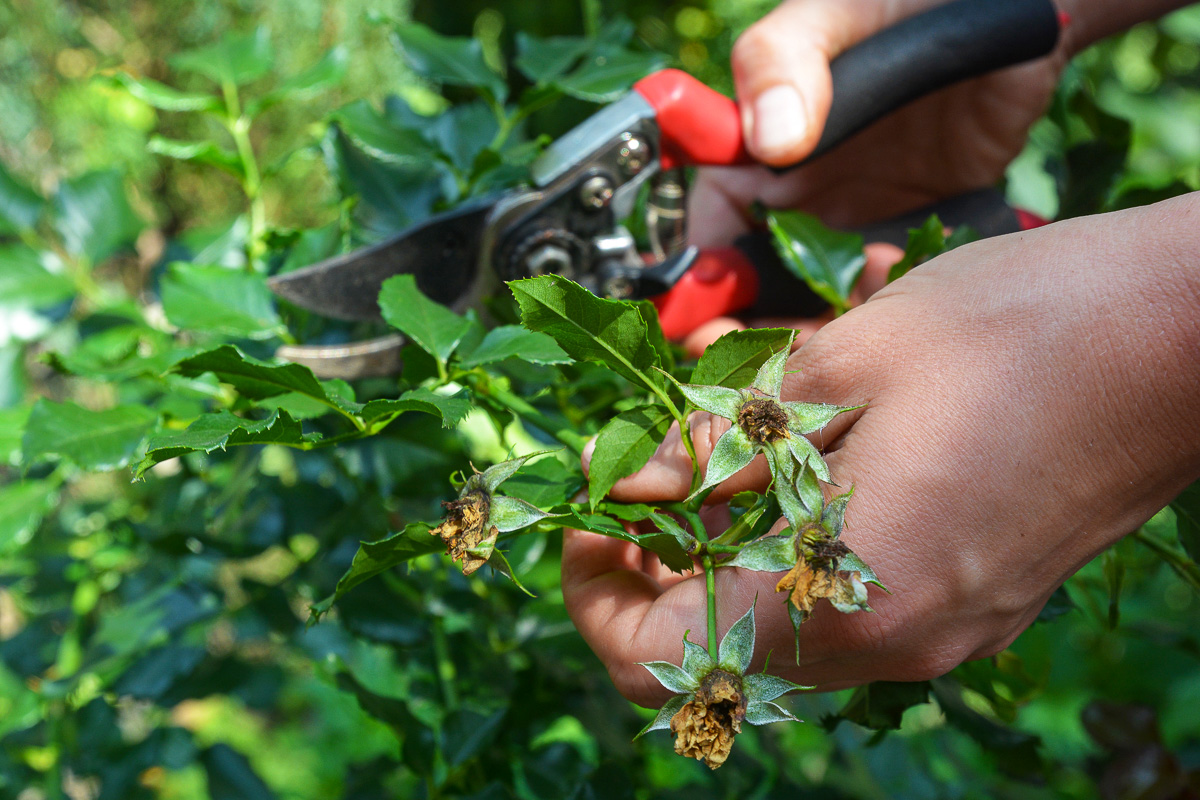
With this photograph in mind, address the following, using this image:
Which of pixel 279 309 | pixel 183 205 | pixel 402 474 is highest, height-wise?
pixel 279 309

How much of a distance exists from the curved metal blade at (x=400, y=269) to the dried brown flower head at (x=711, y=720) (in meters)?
0.44

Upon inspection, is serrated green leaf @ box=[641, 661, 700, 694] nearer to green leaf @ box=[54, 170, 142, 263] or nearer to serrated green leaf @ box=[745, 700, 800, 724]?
serrated green leaf @ box=[745, 700, 800, 724]

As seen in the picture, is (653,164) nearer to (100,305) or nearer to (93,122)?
(100,305)

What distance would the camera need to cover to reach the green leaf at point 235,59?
2.90 feet

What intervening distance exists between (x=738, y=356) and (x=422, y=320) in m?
0.23

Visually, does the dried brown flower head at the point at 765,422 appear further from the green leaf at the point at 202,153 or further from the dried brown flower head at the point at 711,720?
the green leaf at the point at 202,153

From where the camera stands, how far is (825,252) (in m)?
0.73

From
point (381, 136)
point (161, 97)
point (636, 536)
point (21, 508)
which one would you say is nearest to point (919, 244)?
point (636, 536)

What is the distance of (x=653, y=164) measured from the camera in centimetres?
81

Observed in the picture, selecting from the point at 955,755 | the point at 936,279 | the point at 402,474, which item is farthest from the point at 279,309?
the point at 955,755

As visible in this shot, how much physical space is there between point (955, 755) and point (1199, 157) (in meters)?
2.32

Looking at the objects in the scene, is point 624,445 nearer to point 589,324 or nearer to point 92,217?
point 589,324

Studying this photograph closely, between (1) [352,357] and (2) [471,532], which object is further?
(1) [352,357]

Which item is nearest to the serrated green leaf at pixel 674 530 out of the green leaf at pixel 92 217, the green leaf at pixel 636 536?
the green leaf at pixel 636 536
